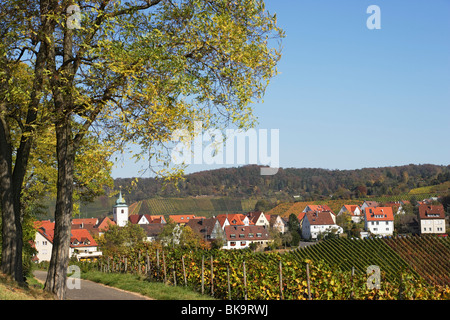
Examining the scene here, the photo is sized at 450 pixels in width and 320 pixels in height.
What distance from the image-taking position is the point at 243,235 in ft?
407

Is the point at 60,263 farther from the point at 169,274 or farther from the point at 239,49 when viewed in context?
the point at 169,274

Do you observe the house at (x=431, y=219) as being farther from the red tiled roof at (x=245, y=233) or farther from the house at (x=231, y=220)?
the house at (x=231, y=220)

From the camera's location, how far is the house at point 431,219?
131m

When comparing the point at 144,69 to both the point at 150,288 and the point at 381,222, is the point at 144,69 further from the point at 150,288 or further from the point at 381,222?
the point at 381,222

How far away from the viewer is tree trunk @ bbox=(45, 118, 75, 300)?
11227 mm

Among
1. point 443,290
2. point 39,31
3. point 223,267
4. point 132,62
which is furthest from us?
point 223,267

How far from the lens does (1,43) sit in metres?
11.3

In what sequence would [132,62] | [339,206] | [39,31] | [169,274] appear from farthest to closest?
[339,206] < [169,274] < [39,31] < [132,62]

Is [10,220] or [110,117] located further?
[10,220]

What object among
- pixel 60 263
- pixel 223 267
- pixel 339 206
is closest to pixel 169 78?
pixel 60 263

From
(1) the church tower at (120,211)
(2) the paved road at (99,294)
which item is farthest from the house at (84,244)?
(2) the paved road at (99,294)

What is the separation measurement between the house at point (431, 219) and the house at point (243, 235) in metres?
41.4

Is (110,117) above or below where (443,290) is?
above

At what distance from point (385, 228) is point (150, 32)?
140m
